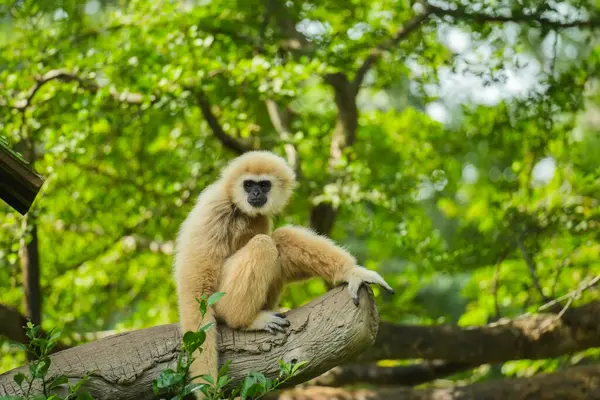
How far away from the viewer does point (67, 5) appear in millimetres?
7297

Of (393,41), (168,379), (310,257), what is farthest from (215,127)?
(168,379)

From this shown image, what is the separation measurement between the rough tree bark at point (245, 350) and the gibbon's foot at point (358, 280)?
0.07 metres

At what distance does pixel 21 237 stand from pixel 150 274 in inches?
123

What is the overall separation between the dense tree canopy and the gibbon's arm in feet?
7.82

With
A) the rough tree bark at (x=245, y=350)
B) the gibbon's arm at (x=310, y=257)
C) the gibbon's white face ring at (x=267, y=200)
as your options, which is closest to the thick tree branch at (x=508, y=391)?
the gibbon's white face ring at (x=267, y=200)

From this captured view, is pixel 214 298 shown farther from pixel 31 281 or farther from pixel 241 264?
pixel 31 281

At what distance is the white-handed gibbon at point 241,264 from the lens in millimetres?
4977

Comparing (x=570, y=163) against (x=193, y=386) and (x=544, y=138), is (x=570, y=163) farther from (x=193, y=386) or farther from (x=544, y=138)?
(x=193, y=386)

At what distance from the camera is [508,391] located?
7.98m

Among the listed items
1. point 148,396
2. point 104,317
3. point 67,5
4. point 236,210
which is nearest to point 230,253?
point 236,210

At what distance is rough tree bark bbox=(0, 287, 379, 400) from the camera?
4.81 meters

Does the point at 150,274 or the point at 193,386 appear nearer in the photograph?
the point at 193,386

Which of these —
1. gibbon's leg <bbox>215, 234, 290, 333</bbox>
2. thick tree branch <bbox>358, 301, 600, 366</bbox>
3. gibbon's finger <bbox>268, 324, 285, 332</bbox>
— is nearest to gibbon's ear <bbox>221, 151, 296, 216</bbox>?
gibbon's leg <bbox>215, 234, 290, 333</bbox>

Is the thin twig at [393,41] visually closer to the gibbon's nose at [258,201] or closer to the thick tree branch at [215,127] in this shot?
the thick tree branch at [215,127]
